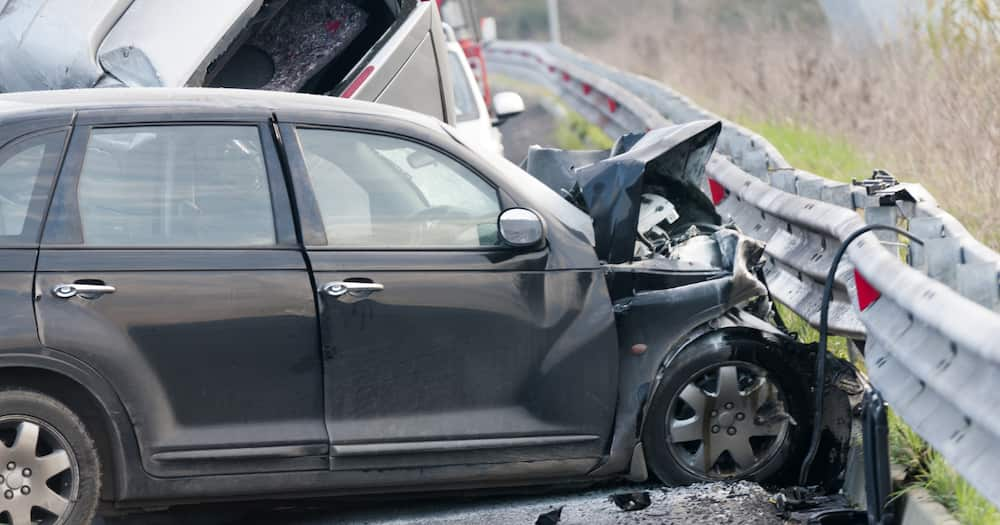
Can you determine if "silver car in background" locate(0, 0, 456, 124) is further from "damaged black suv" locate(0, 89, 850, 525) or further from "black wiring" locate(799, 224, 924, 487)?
"black wiring" locate(799, 224, 924, 487)

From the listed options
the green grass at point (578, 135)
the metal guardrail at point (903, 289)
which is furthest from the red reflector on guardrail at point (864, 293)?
the green grass at point (578, 135)

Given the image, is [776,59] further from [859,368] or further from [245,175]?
[245,175]

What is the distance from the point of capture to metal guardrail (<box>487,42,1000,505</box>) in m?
4.63

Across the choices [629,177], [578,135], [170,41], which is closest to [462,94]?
[170,41]

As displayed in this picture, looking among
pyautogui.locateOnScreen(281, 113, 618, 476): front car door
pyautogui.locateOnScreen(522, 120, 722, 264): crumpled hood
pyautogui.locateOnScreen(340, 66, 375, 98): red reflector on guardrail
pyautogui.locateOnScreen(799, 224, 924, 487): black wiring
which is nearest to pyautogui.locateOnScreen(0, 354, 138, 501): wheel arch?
pyautogui.locateOnScreen(281, 113, 618, 476): front car door

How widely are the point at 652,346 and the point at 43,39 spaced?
4520 millimetres

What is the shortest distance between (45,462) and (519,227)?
189 centimetres

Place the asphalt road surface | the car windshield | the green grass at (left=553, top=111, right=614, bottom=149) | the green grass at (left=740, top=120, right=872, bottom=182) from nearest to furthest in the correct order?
the asphalt road surface → the green grass at (left=740, top=120, right=872, bottom=182) → the car windshield → the green grass at (left=553, top=111, right=614, bottom=149)

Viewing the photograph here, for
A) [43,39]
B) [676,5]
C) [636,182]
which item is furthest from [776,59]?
[676,5]

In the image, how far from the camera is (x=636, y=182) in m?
6.67

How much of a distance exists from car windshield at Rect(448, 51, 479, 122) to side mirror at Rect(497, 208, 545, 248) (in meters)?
7.73

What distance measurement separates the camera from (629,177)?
6.70 metres

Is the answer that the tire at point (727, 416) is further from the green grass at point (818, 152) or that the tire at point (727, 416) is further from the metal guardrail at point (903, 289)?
the green grass at point (818, 152)

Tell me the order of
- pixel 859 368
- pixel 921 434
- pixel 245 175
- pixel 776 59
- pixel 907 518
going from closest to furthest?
pixel 921 434 → pixel 907 518 → pixel 245 175 → pixel 859 368 → pixel 776 59
